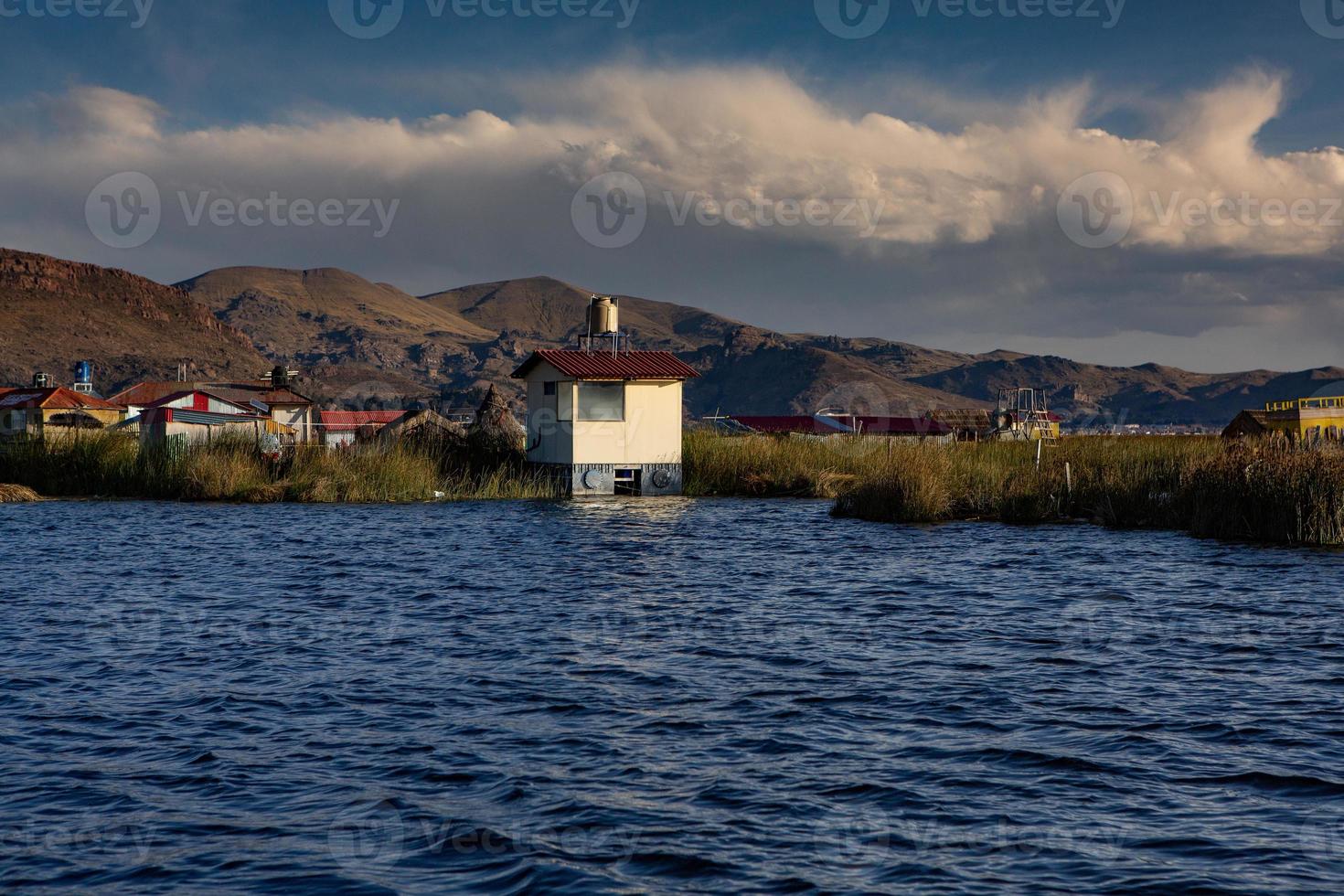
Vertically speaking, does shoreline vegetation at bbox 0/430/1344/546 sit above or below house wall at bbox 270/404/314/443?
below

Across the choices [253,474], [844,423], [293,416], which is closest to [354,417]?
[293,416]

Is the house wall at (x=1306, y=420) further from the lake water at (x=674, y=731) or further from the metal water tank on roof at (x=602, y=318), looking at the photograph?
the lake water at (x=674, y=731)

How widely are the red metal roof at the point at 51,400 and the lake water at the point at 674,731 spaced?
1568 inches

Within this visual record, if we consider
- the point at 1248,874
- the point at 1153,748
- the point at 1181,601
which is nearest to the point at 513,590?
the point at 1181,601

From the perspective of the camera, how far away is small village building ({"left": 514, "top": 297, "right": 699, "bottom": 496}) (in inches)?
1561

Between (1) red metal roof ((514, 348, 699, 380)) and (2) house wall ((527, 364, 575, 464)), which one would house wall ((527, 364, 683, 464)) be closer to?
(2) house wall ((527, 364, 575, 464))

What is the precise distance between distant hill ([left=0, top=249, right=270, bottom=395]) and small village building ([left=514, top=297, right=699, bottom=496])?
96534mm

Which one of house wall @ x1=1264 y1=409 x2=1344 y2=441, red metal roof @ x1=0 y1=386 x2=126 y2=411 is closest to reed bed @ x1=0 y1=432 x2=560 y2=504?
red metal roof @ x1=0 y1=386 x2=126 y2=411

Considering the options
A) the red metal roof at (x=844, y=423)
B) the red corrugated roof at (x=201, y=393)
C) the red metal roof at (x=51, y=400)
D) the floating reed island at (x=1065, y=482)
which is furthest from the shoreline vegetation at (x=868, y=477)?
the red metal roof at (x=844, y=423)

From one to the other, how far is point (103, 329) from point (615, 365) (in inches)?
5081

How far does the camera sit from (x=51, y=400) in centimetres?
5641

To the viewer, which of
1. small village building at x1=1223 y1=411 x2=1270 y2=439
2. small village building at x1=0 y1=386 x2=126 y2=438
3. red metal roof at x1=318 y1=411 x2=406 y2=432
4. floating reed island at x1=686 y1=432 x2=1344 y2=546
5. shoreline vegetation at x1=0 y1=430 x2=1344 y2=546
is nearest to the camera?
floating reed island at x1=686 y1=432 x2=1344 y2=546

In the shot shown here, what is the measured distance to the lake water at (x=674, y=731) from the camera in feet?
24.6

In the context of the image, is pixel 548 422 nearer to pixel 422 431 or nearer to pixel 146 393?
pixel 422 431
